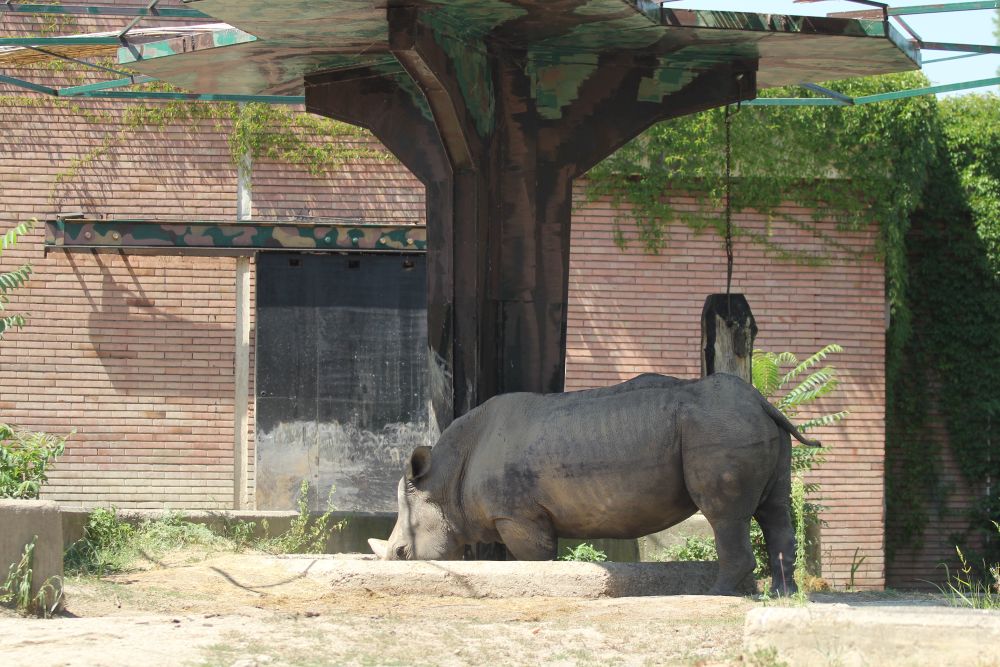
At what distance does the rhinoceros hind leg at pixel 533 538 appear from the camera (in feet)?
32.9

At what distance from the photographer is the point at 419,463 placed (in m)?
10.7

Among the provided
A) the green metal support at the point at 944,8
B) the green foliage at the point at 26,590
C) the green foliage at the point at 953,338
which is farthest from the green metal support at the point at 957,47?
the green foliage at the point at 26,590

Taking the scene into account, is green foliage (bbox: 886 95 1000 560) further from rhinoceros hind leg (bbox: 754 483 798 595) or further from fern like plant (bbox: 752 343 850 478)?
rhinoceros hind leg (bbox: 754 483 798 595)

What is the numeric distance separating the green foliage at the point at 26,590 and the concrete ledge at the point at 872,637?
4.30 m

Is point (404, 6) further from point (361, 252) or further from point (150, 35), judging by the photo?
point (361, 252)

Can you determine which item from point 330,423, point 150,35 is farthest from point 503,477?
point 330,423

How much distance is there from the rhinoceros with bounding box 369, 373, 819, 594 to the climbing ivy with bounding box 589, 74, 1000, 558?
292 inches

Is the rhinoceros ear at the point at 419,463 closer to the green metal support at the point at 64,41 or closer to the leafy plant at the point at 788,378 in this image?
the green metal support at the point at 64,41

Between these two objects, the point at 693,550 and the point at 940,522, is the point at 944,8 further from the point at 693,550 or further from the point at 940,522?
the point at 940,522

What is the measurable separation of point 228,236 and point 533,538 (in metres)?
8.23

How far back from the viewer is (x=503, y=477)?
33.1 ft

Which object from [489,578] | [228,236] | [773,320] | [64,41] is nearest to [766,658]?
[489,578]

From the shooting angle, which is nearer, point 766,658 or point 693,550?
point 766,658

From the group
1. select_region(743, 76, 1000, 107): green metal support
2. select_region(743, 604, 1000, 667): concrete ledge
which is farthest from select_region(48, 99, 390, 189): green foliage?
select_region(743, 604, 1000, 667): concrete ledge
